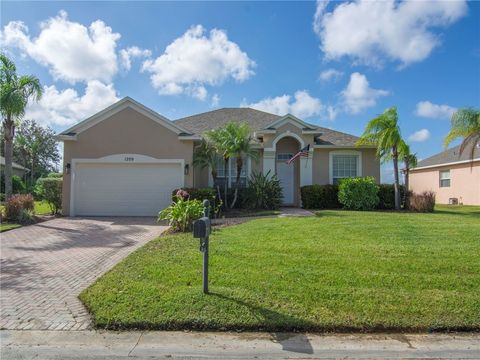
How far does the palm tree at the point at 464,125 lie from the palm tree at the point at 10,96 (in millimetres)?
18696

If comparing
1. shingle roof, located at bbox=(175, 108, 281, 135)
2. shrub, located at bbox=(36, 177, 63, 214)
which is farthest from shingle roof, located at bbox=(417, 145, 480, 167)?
shrub, located at bbox=(36, 177, 63, 214)

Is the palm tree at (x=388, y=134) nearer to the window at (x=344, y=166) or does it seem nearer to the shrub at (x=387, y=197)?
the shrub at (x=387, y=197)

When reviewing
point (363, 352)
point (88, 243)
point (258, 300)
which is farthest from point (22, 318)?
point (88, 243)

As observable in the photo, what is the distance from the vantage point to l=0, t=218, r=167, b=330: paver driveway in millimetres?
4617

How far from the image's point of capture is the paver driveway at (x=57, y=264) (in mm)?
4617

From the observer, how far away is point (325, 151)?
17578mm

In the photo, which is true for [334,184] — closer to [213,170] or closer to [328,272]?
[213,170]

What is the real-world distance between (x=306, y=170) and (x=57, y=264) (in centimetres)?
1258

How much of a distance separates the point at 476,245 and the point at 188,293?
6435mm

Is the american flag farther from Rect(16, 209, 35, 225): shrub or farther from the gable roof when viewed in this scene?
Rect(16, 209, 35, 225): shrub

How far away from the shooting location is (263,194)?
1532 centimetres

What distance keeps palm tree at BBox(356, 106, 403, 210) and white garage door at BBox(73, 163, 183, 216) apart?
8.90m

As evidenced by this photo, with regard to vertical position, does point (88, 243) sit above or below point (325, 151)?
below

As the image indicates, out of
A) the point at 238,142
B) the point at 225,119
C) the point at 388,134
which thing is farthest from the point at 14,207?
the point at 388,134
